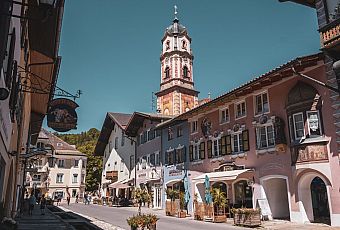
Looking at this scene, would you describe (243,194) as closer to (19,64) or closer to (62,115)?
(62,115)

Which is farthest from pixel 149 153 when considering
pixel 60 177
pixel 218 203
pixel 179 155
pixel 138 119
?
pixel 60 177

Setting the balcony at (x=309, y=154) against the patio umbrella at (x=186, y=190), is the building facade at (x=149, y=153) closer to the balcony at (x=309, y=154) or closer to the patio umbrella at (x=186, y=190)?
the patio umbrella at (x=186, y=190)

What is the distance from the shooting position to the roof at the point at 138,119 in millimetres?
37250

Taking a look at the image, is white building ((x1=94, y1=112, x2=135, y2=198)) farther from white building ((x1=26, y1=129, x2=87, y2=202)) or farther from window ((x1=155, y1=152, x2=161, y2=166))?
white building ((x1=26, y1=129, x2=87, y2=202))

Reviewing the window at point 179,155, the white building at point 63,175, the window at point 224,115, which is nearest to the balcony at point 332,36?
the window at point 224,115

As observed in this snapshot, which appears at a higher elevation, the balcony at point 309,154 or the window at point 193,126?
the window at point 193,126

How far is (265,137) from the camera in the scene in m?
21.5

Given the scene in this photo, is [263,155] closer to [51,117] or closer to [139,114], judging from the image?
[51,117]

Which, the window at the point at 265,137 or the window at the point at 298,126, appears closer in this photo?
the window at the point at 298,126

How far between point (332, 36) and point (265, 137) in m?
8.30

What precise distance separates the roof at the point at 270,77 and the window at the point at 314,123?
2456 millimetres

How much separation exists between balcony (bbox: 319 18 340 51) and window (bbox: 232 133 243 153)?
991 cm

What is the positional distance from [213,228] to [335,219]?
5.76 metres

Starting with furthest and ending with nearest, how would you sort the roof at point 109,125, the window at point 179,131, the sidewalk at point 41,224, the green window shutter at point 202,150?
the roof at point 109,125 → the window at point 179,131 → the green window shutter at point 202,150 → the sidewalk at point 41,224
